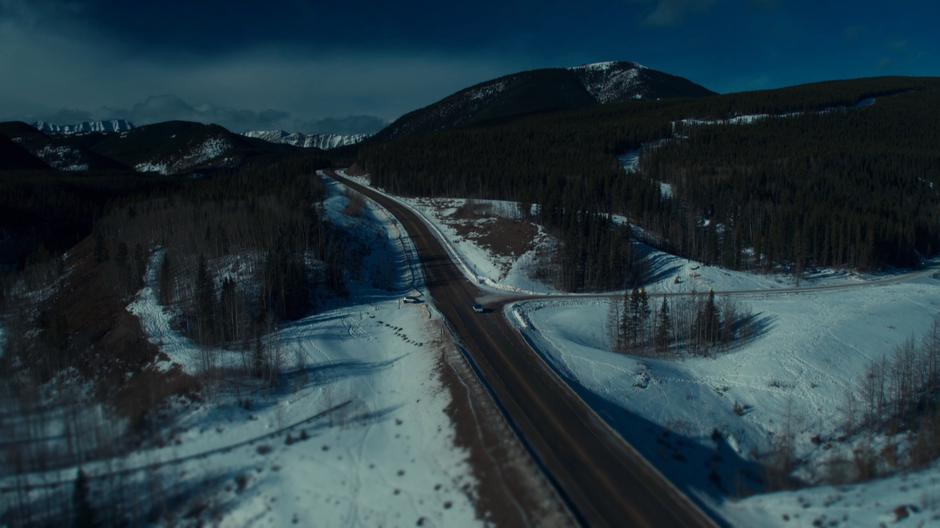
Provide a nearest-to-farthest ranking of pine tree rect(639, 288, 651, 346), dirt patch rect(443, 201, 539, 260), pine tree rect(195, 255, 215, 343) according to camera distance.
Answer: pine tree rect(195, 255, 215, 343) < pine tree rect(639, 288, 651, 346) < dirt patch rect(443, 201, 539, 260)

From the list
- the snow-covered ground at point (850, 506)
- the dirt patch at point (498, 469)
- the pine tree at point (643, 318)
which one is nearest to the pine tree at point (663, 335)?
the pine tree at point (643, 318)

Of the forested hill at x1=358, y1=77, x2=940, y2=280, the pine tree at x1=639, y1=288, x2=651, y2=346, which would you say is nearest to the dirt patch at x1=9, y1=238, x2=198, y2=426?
the pine tree at x1=639, y1=288, x2=651, y2=346

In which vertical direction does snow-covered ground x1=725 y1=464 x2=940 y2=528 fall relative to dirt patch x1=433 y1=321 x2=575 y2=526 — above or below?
below

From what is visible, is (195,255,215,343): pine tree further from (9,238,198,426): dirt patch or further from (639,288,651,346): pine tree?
(639,288,651,346): pine tree

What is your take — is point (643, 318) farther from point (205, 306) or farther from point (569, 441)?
point (205, 306)

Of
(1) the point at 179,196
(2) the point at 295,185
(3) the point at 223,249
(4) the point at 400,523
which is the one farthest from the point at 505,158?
(4) the point at 400,523
